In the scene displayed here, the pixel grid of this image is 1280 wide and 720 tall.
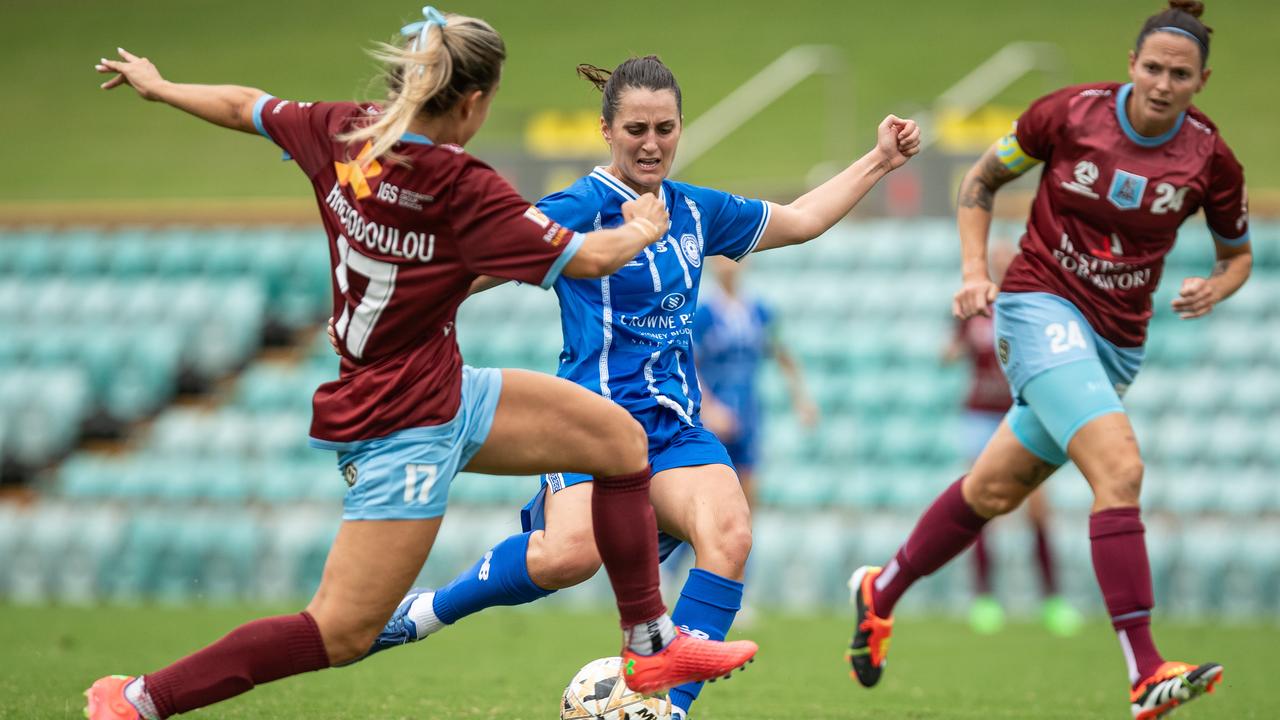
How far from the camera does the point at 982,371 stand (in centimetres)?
1067

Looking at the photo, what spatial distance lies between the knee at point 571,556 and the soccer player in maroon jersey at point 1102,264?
163cm

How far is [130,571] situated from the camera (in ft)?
39.5

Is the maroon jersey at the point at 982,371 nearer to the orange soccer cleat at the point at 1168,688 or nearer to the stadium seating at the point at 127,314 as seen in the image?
the orange soccer cleat at the point at 1168,688

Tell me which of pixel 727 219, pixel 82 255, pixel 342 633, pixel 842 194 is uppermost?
pixel 82 255

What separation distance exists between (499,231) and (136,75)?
1332 mm

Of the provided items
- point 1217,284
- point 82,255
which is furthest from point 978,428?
point 82,255

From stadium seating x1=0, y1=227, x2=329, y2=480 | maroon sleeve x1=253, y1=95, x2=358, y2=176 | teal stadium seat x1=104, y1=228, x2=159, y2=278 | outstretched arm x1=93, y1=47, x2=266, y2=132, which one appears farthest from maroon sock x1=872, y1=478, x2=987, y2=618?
teal stadium seat x1=104, y1=228, x2=159, y2=278

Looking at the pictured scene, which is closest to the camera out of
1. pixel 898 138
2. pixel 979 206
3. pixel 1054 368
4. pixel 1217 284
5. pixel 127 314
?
pixel 898 138

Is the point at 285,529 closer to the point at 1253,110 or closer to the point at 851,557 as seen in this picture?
the point at 851,557

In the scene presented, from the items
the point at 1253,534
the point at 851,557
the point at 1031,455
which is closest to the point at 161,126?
the point at 851,557

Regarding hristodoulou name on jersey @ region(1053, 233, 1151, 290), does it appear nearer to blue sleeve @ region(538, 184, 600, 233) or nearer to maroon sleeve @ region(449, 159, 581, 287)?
blue sleeve @ region(538, 184, 600, 233)

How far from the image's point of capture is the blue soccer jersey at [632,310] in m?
4.96

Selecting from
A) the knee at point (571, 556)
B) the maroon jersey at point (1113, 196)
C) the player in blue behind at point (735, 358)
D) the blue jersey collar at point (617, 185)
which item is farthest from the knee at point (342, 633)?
the player in blue behind at point (735, 358)

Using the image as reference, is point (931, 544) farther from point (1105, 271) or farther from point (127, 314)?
point (127, 314)
